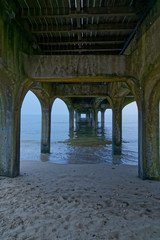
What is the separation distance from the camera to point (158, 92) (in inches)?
194

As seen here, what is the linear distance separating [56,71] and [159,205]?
499cm

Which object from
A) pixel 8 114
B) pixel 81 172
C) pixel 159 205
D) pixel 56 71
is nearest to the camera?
pixel 159 205

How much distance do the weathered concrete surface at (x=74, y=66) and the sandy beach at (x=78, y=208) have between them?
3636 mm

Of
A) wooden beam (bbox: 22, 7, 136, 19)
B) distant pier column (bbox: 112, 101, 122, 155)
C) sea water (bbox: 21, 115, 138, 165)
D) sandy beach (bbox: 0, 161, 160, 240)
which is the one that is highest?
wooden beam (bbox: 22, 7, 136, 19)

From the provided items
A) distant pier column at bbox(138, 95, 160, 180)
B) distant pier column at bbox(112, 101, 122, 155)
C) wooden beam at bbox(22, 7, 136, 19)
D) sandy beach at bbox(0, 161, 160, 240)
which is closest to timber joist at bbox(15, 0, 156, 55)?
wooden beam at bbox(22, 7, 136, 19)

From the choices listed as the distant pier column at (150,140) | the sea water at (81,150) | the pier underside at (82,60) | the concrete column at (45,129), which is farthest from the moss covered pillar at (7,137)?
the concrete column at (45,129)

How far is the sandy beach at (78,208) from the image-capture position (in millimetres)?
2629

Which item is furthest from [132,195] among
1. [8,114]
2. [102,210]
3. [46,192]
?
[8,114]

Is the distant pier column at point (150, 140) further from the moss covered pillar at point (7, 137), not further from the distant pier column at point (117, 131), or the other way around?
the distant pier column at point (117, 131)

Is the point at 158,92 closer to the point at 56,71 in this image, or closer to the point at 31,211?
the point at 56,71

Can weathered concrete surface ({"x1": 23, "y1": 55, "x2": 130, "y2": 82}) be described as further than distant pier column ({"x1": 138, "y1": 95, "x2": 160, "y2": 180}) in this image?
Yes

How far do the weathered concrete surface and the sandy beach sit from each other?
3.64 m

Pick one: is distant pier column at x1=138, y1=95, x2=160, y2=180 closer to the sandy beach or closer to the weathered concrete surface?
the sandy beach

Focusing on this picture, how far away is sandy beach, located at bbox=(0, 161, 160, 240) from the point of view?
2.63m
